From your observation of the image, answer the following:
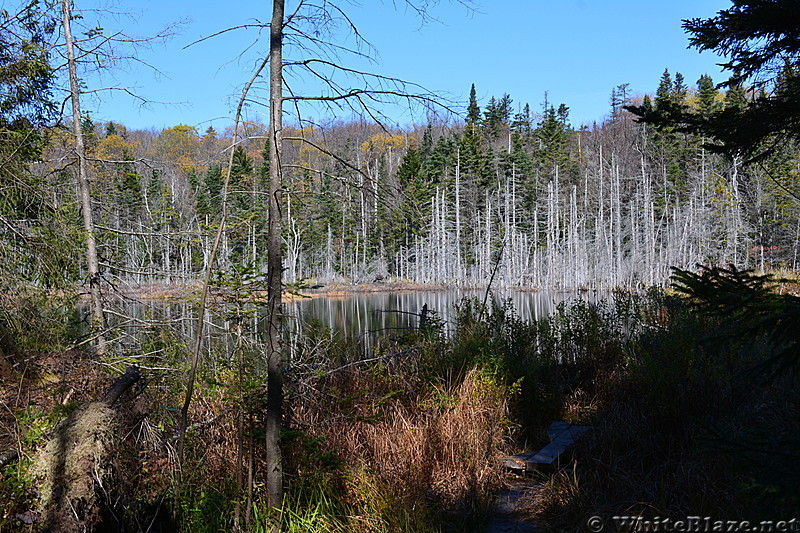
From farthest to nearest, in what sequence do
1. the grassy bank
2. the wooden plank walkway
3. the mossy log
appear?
1. the wooden plank walkway
2. the grassy bank
3. the mossy log

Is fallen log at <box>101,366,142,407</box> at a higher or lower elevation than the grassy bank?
higher

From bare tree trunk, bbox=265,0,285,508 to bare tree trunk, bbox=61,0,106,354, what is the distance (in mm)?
5795

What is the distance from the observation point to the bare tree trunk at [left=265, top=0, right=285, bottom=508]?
343 centimetres

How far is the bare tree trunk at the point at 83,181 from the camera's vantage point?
833 cm

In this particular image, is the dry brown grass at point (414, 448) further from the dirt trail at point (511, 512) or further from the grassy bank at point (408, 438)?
the dirt trail at point (511, 512)

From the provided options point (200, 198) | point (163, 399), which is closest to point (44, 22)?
point (200, 198)

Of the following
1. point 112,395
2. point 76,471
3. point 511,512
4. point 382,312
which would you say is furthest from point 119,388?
point 382,312

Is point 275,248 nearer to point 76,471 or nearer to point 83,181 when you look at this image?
point 76,471

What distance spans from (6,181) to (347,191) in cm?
495

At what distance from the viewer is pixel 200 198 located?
4730mm

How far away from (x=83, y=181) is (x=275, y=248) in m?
→ 6.99

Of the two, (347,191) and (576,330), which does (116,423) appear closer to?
(347,191)

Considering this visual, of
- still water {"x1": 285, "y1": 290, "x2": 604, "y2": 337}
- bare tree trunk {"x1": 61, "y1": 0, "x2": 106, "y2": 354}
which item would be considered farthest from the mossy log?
bare tree trunk {"x1": 61, "y1": 0, "x2": 106, "y2": 354}

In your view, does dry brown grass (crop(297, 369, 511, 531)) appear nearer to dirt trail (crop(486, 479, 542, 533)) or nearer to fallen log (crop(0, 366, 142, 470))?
dirt trail (crop(486, 479, 542, 533))
